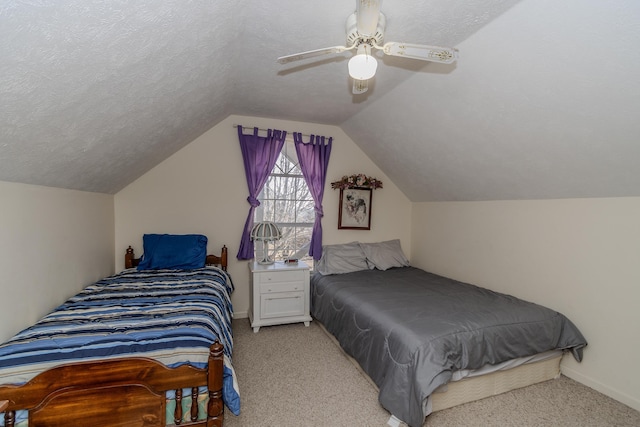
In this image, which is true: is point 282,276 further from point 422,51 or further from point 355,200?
point 422,51

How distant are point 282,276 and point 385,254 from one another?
1474 millimetres

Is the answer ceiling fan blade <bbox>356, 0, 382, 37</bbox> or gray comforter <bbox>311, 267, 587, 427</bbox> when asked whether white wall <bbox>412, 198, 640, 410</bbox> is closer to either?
gray comforter <bbox>311, 267, 587, 427</bbox>

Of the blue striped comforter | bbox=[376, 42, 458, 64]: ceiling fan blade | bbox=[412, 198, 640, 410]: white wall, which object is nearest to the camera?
the blue striped comforter

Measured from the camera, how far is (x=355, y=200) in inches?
157

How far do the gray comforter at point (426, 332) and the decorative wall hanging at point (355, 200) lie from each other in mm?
1139

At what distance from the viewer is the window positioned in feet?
12.3

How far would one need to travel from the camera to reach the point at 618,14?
134cm

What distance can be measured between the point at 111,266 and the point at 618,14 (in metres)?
4.20

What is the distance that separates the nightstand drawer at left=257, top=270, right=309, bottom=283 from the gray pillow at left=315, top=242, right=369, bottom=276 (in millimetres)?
338

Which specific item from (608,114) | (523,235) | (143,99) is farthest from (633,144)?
(143,99)

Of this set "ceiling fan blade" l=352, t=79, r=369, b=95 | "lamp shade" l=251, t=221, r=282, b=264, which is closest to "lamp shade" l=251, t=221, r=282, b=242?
"lamp shade" l=251, t=221, r=282, b=264

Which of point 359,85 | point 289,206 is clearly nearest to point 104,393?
point 359,85

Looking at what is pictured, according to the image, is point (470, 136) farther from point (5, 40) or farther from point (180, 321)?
point (5, 40)

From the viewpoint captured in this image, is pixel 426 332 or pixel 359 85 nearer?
pixel 359 85
